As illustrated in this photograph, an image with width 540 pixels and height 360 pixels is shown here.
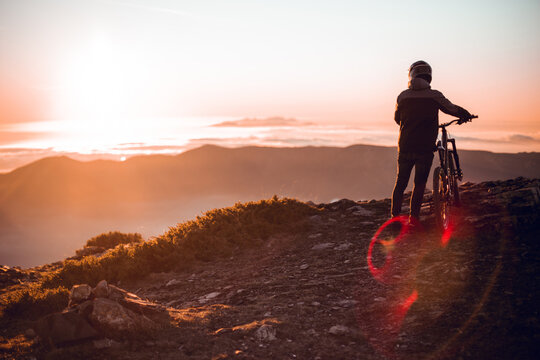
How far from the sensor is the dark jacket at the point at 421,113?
6.80 m

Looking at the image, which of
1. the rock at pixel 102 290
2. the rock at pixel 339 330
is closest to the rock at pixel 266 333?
the rock at pixel 339 330

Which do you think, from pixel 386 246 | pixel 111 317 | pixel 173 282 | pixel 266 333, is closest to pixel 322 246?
pixel 386 246

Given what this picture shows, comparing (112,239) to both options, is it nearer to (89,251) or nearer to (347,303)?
(89,251)

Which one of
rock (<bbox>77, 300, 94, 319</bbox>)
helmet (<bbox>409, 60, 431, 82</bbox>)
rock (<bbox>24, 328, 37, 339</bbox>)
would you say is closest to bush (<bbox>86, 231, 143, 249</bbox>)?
rock (<bbox>24, 328, 37, 339</bbox>)

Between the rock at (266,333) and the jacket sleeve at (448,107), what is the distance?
5.20 meters

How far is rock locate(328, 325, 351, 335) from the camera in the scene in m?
4.25

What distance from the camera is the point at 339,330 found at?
4297 millimetres

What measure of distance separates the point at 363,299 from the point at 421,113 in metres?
3.77

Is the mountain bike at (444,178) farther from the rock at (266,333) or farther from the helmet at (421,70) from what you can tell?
the rock at (266,333)


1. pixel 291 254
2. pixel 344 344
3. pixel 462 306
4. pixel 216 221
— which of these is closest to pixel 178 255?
pixel 216 221

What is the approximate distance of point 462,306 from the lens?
14.6 feet

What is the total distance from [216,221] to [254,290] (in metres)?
3.91

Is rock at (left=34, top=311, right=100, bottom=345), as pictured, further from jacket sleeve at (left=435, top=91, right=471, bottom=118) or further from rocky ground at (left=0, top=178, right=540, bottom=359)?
jacket sleeve at (left=435, top=91, right=471, bottom=118)

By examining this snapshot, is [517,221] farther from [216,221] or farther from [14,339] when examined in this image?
[14,339]
